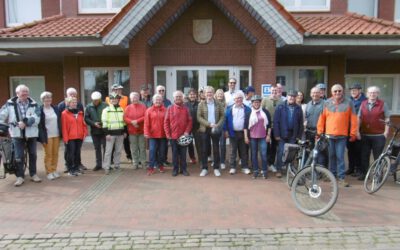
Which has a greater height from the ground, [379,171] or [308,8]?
[308,8]

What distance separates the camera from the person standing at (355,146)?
7008 millimetres

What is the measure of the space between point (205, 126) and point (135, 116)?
1.54 m

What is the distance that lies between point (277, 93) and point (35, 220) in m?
5.16

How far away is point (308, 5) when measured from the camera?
11750mm

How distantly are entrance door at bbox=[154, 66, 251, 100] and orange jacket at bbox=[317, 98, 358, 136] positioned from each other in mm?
4485

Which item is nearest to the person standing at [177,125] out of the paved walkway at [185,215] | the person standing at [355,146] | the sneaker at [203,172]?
the sneaker at [203,172]

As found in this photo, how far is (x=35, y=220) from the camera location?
4980 millimetres

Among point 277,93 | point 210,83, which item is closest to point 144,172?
point 277,93

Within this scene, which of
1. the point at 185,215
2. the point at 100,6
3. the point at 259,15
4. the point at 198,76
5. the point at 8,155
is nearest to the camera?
the point at 185,215

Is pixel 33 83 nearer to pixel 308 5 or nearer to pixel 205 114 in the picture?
pixel 205 114

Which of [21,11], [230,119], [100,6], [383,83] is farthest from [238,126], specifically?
[21,11]

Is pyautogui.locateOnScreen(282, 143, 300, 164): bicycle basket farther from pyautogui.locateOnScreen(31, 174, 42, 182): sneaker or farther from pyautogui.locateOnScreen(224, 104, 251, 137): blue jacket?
pyautogui.locateOnScreen(31, 174, 42, 182): sneaker

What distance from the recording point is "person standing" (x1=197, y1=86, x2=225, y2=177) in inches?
287

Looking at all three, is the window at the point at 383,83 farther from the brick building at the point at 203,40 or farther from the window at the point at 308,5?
the window at the point at 308,5
